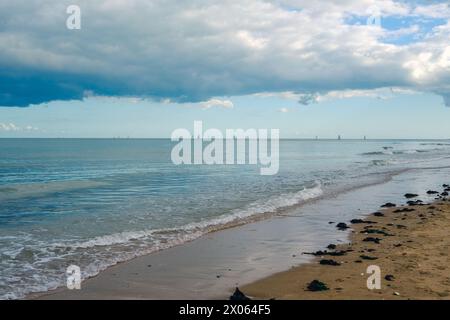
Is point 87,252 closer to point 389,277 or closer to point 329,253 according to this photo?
point 329,253

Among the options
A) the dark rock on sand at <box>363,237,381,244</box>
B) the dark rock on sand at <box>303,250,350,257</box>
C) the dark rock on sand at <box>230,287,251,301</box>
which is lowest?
the dark rock on sand at <box>303,250,350,257</box>

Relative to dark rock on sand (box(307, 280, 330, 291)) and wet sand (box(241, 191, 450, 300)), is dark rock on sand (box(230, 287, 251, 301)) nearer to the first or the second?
wet sand (box(241, 191, 450, 300))

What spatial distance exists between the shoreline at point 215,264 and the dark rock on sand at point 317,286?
1.32m

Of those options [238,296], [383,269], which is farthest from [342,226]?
[238,296]

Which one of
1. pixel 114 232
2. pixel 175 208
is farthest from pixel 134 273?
pixel 175 208

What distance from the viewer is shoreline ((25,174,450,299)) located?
10.1 m

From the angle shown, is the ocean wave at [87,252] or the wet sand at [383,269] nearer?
the wet sand at [383,269]

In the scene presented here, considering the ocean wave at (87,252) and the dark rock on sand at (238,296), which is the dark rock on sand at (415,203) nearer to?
the ocean wave at (87,252)

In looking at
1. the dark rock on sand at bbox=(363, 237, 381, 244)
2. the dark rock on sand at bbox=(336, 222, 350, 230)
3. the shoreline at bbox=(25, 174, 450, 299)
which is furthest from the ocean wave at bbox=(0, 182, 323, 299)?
the dark rock on sand at bbox=(363, 237, 381, 244)

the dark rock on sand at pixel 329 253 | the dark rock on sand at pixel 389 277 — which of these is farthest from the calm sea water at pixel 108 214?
the dark rock on sand at pixel 389 277

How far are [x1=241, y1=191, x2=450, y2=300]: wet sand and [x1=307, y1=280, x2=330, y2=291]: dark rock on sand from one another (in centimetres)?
13

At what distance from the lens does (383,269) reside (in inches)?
448

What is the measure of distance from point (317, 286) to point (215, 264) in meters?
3.44

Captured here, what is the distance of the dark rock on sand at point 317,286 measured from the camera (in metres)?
9.91
